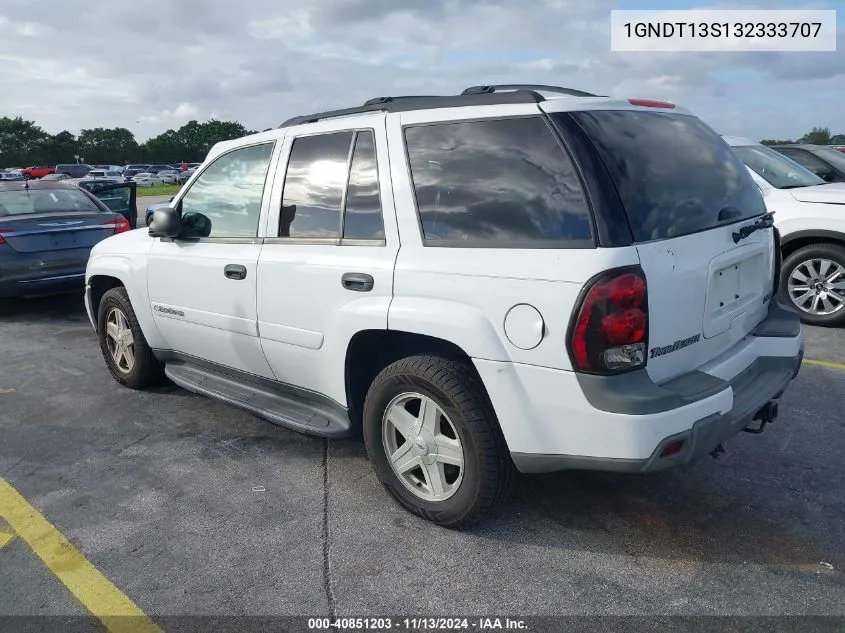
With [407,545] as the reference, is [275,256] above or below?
above

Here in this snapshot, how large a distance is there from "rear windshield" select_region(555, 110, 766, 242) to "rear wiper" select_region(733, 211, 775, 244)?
0.06 m

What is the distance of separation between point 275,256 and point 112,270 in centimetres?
190

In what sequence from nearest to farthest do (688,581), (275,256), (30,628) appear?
(30,628) → (688,581) → (275,256)

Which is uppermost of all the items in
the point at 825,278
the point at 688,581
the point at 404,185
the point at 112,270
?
the point at 404,185

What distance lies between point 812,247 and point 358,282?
5046 millimetres

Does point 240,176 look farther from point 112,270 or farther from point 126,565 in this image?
point 126,565

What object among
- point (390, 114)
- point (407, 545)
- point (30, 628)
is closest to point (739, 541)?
point (407, 545)

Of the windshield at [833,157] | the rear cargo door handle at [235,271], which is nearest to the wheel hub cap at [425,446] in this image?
the rear cargo door handle at [235,271]

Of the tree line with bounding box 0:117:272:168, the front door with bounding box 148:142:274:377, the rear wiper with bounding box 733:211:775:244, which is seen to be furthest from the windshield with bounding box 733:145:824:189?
the tree line with bounding box 0:117:272:168

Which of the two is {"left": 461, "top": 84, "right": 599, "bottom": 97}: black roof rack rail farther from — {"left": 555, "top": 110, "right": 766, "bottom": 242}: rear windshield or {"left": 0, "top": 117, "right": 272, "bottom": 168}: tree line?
{"left": 0, "top": 117, "right": 272, "bottom": 168}: tree line

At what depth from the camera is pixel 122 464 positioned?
13.0ft

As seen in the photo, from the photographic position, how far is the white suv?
2.63 metres

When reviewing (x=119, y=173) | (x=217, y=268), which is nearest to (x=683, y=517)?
(x=217, y=268)

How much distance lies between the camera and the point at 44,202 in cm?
819
